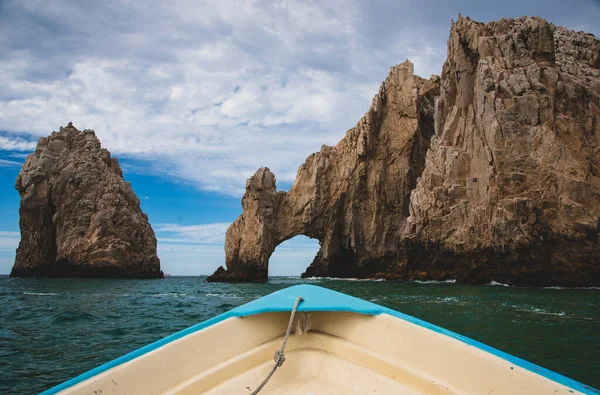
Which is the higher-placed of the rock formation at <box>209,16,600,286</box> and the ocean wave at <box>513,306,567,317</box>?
the rock formation at <box>209,16,600,286</box>

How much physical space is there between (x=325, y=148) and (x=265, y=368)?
129 ft

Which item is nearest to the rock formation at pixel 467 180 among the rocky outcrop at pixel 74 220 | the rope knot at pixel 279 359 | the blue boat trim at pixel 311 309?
the rocky outcrop at pixel 74 220

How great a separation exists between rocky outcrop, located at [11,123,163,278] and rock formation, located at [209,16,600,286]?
13418 millimetres

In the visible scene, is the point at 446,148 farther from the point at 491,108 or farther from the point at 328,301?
the point at 328,301

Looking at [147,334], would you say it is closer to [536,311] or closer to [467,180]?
[536,311]

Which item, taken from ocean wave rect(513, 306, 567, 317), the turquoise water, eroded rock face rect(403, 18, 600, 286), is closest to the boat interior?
the turquoise water

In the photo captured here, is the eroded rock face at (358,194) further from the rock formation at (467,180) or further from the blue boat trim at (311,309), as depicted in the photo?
the blue boat trim at (311,309)

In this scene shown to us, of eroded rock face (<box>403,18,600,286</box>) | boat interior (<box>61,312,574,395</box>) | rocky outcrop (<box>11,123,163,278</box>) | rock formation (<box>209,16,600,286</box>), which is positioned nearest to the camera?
boat interior (<box>61,312,574,395</box>)

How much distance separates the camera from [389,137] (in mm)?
→ 40250

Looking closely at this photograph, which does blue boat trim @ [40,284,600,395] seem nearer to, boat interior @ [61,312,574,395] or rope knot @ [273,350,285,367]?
boat interior @ [61,312,574,395]

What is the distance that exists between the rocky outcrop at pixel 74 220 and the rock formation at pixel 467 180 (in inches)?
528

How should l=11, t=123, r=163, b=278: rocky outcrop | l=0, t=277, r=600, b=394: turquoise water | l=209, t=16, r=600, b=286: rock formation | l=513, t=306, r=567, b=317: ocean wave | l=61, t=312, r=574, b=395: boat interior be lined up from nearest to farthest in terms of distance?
l=61, t=312, r=574, b=395: boat interior
l=0, t=277, r=600, b=394: turquoise water
l=513, t=306, r=567, b=317: ocean wave
l=209, t=16, r=600, b=286: rock formation
l=11, t=123, r=163, b=278: rocky outcrop

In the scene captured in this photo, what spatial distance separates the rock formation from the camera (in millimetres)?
22391

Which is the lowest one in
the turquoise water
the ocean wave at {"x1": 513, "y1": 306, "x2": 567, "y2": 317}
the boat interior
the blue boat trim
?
the ocean wave at {"x1": 513, "y1": 306, "x2": 567, "y2": 317}
